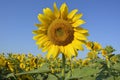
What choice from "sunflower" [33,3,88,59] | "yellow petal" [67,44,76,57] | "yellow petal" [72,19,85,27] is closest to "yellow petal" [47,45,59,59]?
"sunflower" [33,3,88,59]

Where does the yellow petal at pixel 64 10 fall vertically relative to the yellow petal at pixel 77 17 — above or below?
above

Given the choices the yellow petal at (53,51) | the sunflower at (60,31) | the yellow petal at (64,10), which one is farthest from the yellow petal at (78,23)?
the yellow petal at (53,51)

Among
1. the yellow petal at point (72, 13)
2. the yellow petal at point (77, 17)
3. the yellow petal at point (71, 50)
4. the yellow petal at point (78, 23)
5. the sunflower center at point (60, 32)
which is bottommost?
the yellow petal at point (71, 50)

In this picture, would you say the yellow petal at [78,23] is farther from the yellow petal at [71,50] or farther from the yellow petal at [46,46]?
the yellow petal at [46,46]

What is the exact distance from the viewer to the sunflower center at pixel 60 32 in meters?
3.62

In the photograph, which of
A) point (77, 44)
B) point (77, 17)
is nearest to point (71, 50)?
point (77, 44)

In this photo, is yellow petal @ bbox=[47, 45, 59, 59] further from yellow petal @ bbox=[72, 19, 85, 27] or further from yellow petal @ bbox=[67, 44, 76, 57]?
yellow petal @ bbox=[72, 19, 85, 27]

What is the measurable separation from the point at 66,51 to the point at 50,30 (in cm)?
32

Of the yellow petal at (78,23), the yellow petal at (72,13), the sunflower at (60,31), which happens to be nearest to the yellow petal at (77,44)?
the sunflower at (60,31)

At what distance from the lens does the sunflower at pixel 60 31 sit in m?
3.60

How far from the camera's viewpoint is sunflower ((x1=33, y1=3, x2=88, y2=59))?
360cm

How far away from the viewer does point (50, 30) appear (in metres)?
3.66

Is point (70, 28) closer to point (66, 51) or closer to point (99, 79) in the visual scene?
point (66, 51)

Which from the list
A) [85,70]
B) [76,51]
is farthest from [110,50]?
[85,70]
